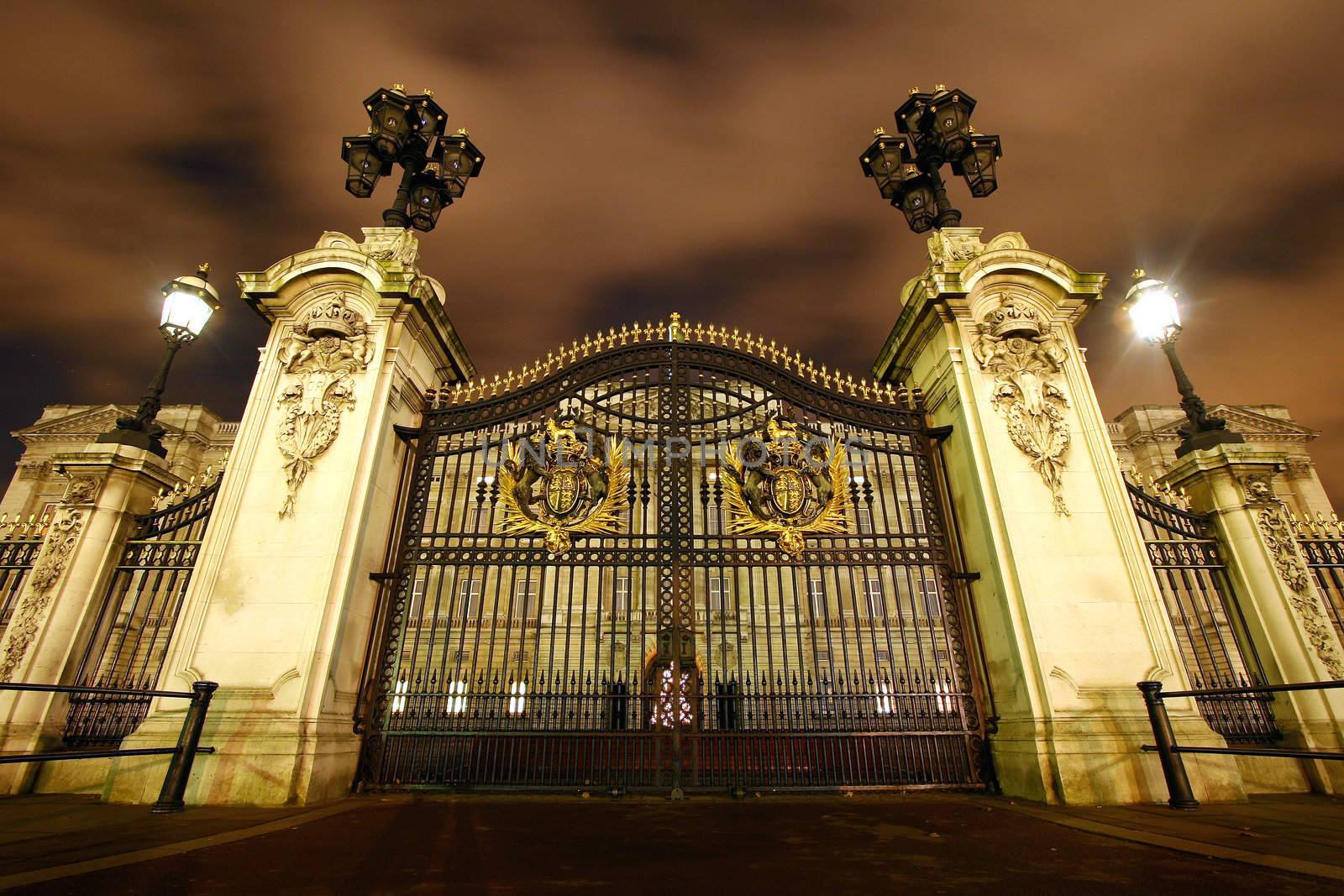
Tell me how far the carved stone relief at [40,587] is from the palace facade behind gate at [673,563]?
4cm

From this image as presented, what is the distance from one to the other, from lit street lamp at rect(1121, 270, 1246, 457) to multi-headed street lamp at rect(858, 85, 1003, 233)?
3067mm

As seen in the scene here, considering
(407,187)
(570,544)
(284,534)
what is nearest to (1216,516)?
(570,544)

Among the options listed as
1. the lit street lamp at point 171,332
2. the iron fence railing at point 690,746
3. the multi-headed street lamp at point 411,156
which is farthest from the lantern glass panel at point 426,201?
the iron fence railing at point 690,746

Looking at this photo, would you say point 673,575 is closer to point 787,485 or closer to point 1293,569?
point 787,485

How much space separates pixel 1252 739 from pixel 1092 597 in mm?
3560

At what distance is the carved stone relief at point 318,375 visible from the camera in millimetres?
8297

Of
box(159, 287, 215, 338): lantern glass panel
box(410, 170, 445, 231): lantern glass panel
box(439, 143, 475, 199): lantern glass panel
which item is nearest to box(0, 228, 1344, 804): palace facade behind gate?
box(159, 287, 215, 338): lantern glass panel

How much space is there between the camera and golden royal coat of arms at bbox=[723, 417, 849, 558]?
891cm

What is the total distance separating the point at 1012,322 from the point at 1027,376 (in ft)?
2.73

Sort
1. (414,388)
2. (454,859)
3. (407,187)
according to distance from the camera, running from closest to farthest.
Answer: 1. (454,859)
2. (414,388)
3. (407,187)

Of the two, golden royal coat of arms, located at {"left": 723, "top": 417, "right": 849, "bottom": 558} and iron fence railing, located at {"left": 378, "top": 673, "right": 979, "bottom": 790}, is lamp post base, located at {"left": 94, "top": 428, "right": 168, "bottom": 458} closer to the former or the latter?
iron fence railing, located at {"left": 378, "top": 673, "right": 979, "bottom": 790}

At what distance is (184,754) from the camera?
6.06m

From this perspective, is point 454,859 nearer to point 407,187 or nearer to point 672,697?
point 672,697

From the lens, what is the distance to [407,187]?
10859 mm
